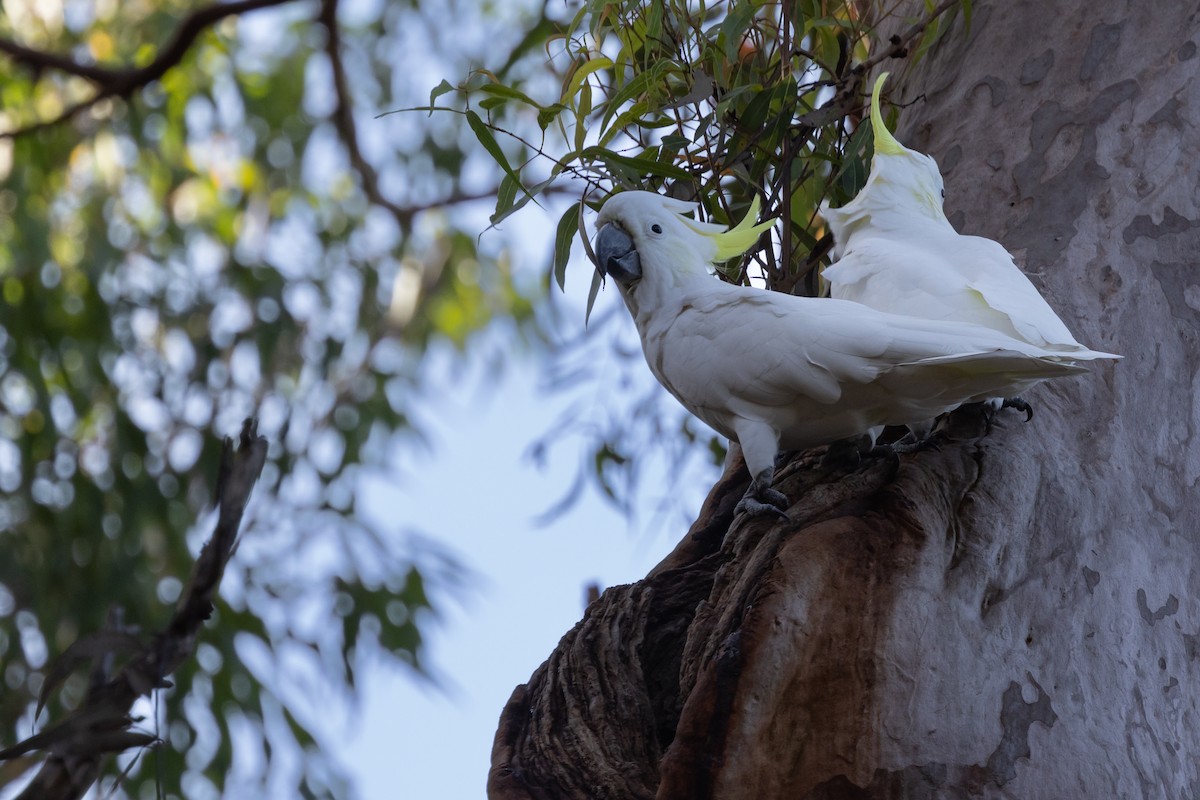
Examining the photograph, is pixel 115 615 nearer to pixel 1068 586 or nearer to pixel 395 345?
pixel 1068 586

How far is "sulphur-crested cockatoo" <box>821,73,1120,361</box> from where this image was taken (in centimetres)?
132

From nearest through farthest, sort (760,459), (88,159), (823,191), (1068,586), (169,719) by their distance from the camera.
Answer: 1. (1068,586)
2. (760,459)
3. (823,191)
4. (169,719)
5. (88,159)

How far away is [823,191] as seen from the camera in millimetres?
1789

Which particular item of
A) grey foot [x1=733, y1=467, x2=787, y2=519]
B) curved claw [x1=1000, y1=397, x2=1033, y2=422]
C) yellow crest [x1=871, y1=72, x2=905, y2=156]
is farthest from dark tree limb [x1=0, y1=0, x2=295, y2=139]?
curved claw [x1=1000, y1=397, x2=1033, y2=422]

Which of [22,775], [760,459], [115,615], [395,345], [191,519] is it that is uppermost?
[395,345]

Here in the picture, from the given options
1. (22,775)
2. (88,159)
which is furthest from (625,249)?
(88,159)

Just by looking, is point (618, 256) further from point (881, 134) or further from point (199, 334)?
point (199, 334)

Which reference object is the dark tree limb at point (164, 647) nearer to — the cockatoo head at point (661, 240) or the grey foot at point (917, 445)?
the cockatoo head at point (661, 240)

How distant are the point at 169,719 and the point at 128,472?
2.34 ft

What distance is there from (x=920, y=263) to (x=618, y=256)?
372mm

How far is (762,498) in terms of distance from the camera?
1.41m

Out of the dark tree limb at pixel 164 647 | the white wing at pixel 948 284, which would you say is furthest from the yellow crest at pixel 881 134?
the dark tree limb at pixel 164 647

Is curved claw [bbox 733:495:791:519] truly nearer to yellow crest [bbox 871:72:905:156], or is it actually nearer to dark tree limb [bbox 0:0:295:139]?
yellow crest [bbox 871:72:905:156]

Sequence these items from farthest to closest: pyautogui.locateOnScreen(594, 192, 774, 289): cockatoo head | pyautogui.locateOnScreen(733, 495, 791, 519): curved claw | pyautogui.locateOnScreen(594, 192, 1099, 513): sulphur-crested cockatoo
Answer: pyautogui.locateOnScreen(594, 192, 774, 289): cockatoo head < pyautogui.locateOnScreen(733, 495, 791, 519): curved claw < pyautogui.locateOnScreen(594, 192, 1099, 513): sulphur-crested cockatoo
